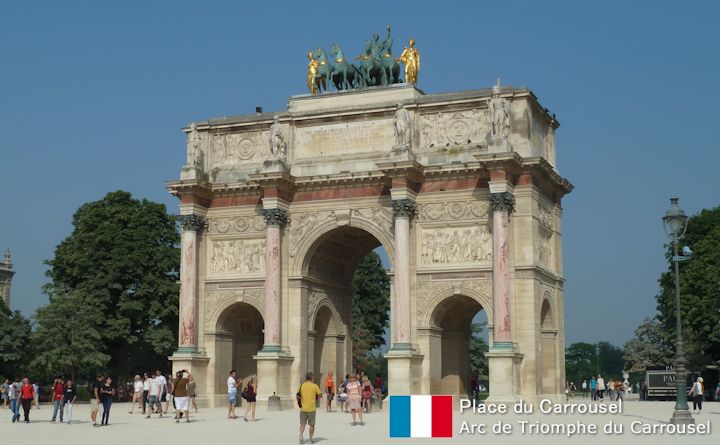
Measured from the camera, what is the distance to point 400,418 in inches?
938

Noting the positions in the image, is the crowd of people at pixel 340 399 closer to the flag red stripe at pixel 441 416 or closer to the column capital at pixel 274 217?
the flag red stripe at pixel 441 416

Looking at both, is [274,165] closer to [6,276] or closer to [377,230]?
[377,230]

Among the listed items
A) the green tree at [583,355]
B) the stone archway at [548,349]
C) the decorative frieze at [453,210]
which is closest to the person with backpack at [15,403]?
the decorative frieze at [453,210]

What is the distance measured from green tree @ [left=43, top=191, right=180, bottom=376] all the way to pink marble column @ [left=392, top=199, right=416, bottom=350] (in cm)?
1756

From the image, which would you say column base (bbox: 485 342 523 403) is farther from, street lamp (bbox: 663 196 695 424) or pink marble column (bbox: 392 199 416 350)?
street lamp (bbox: 663 196 695 424)

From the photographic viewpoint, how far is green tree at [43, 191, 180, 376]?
180 feet

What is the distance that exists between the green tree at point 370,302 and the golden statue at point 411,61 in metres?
28.5

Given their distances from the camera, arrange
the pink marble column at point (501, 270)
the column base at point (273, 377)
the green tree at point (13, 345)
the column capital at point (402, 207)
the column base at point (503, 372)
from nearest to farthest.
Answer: the column base at point (503, 372) → the pink marble column at point (501, 270) → the column capital at point (402, 207) → the column base at point (273, 377) → the green tree at point (13, 345)

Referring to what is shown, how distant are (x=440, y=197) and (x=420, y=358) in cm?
660

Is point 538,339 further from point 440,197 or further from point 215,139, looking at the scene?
point 215,139

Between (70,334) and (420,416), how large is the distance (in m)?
33.6

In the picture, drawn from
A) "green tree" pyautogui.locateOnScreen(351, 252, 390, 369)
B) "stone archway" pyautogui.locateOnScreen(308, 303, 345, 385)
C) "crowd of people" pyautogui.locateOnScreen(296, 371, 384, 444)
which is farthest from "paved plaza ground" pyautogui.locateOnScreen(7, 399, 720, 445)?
"green tree" pyautogui.locateOnScreen(351, 252, 390, 369)

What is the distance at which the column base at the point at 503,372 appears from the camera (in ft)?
128

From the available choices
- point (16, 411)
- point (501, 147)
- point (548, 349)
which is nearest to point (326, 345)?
point (548, 349)
